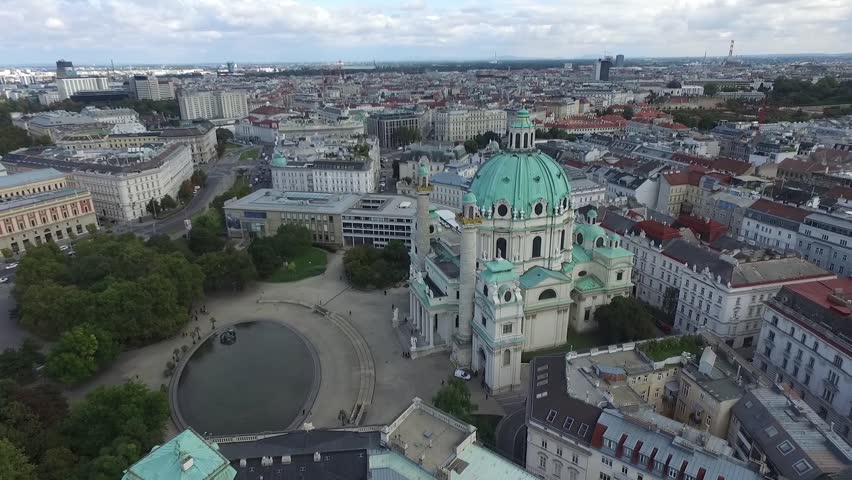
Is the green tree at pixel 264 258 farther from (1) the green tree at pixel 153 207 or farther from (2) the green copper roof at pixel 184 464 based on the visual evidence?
(2) the green copper roof at pixel 184 464

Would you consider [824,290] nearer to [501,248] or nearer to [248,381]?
[501,248]

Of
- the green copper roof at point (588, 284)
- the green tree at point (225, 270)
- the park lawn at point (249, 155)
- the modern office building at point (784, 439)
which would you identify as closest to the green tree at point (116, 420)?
the green tree at point (225, 270)

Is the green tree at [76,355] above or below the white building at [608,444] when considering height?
below

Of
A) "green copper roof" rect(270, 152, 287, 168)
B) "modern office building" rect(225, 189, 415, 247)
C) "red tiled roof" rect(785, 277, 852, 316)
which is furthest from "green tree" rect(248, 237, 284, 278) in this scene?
"red tiled roof" rect(785, 277, 852, 316)

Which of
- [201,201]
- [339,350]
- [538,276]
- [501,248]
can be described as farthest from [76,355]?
[201,201]

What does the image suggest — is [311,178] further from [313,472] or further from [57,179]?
[313,472]
